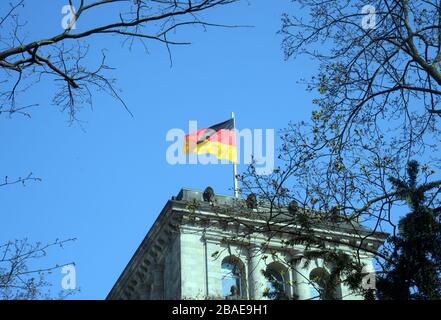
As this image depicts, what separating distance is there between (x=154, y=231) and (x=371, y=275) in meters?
35.9

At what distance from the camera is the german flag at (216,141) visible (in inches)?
2063

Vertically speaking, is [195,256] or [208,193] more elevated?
[208,193]

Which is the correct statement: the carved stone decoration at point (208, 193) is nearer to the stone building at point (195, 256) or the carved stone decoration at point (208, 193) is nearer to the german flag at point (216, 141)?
the stone building at point (195, 256)

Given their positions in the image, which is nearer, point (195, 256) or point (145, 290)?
point (195, 256)

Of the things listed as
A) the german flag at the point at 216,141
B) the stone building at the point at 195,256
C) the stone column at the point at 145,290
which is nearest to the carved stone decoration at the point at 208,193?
the stone building at the point at 195,256

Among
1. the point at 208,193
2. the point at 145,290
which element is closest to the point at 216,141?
the point at 208,193

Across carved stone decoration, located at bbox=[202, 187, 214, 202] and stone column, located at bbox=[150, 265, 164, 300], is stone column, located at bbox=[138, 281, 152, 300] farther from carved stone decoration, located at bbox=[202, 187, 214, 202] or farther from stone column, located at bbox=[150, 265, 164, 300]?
carved stone decoration, located at bbox=[202, 187, 214, 202]

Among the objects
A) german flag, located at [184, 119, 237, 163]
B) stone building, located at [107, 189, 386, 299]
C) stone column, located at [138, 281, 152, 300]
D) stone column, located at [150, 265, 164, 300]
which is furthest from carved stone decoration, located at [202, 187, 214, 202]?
stone column, located at [138, 281, 152, 300]

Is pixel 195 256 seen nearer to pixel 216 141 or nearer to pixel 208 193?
pixel 208 193

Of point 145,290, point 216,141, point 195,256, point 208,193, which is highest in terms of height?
point 216,141

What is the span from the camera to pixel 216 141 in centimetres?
5347

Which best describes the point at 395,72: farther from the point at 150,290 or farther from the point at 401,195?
the point at 150,290

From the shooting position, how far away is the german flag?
5241 centimetres

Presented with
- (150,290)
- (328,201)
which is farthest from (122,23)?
(150,290)
